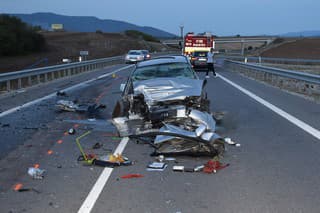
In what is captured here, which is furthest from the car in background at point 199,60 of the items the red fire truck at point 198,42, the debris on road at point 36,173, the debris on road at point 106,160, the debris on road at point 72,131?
the debris on road at point 36,173

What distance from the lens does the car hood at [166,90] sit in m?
10.3

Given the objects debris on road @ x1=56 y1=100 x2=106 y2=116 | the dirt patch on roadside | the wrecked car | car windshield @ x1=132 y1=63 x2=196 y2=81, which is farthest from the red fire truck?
the wrecked car

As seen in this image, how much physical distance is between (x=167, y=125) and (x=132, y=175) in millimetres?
2180

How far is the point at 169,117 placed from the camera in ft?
32.1

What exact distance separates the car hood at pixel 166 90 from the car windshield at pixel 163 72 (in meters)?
1.35

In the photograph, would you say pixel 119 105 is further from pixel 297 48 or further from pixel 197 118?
pixel 297 48

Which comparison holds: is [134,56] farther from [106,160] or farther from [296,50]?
[106,160]

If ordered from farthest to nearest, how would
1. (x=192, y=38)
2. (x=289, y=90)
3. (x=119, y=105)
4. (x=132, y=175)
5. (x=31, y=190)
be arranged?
(x=192, y=38), (x=289, y=90), (x=119, y=105), (x=132, y=175), (x=31, y=190)

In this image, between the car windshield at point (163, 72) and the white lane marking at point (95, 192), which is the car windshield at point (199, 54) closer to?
the car windshield at point (163, 72)

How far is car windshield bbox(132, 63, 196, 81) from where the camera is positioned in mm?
12356

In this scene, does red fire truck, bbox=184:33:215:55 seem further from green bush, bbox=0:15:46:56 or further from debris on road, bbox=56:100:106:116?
green bush, bbox=0:15:46:56

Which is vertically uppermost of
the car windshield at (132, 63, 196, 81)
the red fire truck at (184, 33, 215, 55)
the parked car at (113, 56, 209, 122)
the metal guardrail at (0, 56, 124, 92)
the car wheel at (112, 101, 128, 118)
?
the red fire truck at (184, 33, 215, 55)

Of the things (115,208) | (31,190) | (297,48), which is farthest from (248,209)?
(297,48)

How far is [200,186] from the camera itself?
265 inches
